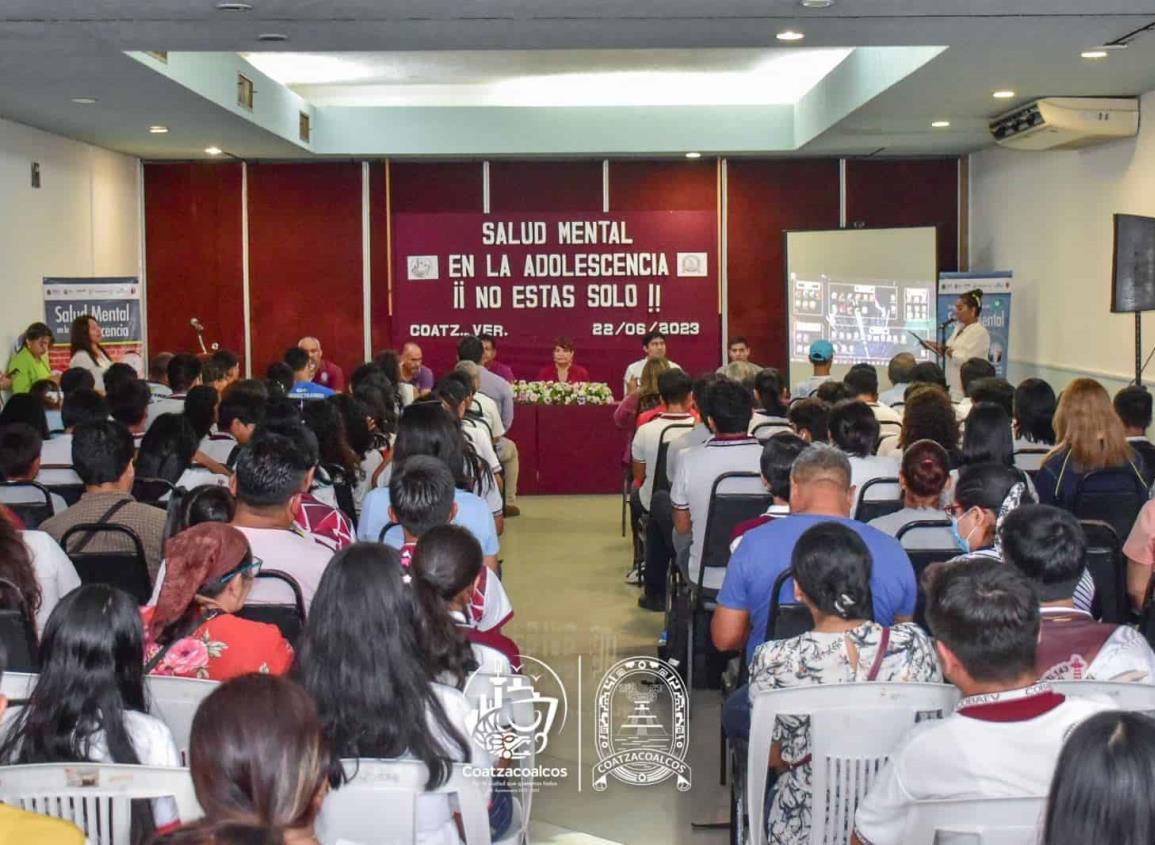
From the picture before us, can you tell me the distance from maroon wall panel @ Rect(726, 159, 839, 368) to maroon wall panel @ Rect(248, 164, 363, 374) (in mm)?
3487

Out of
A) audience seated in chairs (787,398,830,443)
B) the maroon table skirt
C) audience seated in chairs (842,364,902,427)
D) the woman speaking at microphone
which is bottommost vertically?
the maroon table skirt

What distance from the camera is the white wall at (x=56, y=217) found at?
10070 mm

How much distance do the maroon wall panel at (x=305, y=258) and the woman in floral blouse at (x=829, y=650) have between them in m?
10.6

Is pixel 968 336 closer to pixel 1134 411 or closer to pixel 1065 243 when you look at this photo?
pixel 1065 243

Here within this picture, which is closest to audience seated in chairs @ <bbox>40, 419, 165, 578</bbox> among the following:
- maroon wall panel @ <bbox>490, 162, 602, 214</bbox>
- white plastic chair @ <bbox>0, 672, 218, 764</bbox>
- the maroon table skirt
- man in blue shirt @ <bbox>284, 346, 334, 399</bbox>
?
white plastic chair @ <bbox>0, 672, 218, 764</bbox>

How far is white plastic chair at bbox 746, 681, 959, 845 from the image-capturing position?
2701 mm

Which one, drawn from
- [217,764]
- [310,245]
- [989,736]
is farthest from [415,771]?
[310,245]

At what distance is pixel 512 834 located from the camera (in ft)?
9.92

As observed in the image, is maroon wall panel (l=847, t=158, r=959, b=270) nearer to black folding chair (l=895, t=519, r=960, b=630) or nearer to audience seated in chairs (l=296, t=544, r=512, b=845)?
black folding chair (l=895, t=519, r=960, b=630)

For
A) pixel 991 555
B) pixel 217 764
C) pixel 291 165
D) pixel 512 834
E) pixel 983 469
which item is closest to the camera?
pixel 217 764

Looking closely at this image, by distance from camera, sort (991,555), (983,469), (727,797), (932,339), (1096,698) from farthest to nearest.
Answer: (932,339), (727,797), (983,469), (991,555), (1096,698)

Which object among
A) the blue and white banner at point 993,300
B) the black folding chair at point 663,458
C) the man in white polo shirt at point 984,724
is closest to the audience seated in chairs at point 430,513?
the man in white polo shirt at point 984,724

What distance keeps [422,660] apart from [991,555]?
164 centimetres

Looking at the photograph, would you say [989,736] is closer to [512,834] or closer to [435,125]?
[512,834]
